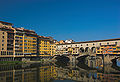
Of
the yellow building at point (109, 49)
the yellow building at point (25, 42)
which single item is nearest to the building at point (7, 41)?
the yellow building at point (25, 42)

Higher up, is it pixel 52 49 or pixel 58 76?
pixel 52 49

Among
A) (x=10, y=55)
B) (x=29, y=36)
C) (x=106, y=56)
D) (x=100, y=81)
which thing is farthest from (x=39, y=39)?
(x=100, y=81)

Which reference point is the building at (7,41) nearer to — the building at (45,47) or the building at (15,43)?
the building at (15,43)

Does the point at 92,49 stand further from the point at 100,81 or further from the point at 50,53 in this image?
the point at 100,81

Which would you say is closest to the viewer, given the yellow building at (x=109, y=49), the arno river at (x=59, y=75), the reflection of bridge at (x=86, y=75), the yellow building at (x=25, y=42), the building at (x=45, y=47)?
the arno river at (x=59, y=75)

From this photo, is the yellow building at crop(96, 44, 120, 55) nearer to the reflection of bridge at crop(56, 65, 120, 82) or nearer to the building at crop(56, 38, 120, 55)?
the building at crop(56, 38, 120, 55)

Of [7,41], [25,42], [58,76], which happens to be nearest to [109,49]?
[58,76]

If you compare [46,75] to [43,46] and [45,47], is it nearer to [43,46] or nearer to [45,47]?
[43,46]

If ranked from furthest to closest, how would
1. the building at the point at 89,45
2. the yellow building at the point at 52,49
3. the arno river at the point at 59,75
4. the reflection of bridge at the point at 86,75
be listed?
the yellow building at the point at 52,49 < the building at the point at 89,45 < the reflection of bridge at the point at 86,75 < the arno river at the point at 59,75

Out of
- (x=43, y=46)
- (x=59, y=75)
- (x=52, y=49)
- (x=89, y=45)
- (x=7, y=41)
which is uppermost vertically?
(x=7, y=41)

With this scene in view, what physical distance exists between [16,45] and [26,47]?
709 cm

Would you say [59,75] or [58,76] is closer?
[58,76]

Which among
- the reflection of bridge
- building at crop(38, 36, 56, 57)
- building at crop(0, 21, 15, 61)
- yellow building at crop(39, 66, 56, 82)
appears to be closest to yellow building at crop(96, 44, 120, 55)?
the reflection of bridge

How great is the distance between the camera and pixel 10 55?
75.6 meters
